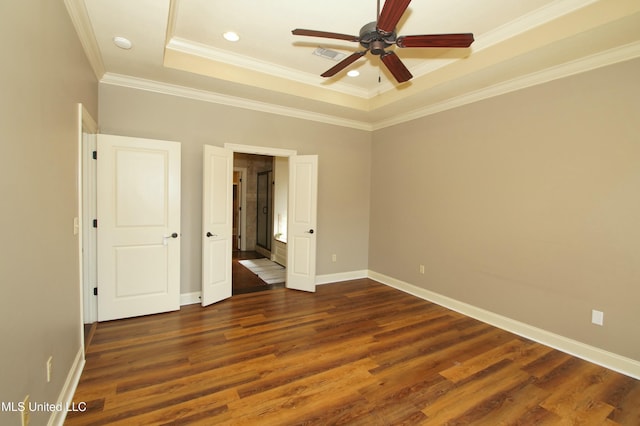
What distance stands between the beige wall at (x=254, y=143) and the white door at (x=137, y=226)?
12.1 inches

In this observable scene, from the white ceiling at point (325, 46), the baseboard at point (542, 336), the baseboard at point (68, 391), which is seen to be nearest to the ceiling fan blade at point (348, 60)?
the white ceiling at point (325, 46)

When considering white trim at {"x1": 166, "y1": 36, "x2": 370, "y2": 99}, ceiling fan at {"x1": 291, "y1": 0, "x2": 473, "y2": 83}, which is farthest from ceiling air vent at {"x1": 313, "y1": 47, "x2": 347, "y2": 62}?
ceiling fan at {"x1": 291, "y1": 0, "x2": 473, "y2": 83}

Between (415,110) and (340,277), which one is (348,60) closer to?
(415,110)

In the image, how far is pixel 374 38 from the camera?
2221 mm

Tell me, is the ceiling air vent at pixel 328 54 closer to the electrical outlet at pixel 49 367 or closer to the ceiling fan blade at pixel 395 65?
the ceiling fan blade at pixel 395 65

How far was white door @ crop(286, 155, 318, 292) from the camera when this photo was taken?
4.70 meters

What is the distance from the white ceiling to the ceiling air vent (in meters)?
0.08

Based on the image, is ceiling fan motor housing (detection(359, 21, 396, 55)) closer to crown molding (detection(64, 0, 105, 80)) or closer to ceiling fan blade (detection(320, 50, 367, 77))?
ceiling fan blade (detection(320, 50, 367, 77))

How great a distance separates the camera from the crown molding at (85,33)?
2215 mm

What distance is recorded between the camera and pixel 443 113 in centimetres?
425

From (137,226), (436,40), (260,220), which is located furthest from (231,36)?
(260,220)

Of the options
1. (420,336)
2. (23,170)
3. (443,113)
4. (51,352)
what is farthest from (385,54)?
(51,352)

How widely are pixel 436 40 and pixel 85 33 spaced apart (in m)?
2.94

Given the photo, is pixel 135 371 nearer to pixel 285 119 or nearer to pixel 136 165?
pixel 136 165
